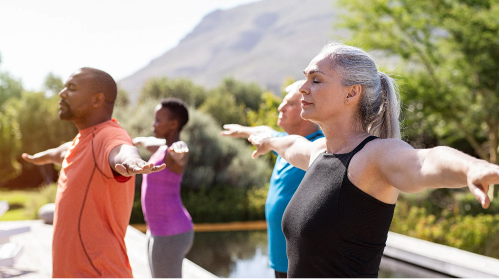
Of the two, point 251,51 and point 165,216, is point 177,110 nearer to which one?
point 165,216

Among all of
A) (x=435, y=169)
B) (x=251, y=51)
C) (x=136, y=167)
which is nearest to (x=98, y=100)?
(x=136, y=167)

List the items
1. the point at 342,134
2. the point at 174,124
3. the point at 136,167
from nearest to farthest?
the point at 342,134 < the point at 136,167 < the point at 174,124

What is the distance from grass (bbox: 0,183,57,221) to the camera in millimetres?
13078

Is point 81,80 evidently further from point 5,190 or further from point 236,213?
point 5,190

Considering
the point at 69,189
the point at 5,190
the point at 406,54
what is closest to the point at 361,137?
the point at 69,189

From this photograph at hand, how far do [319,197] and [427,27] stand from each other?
1261cm

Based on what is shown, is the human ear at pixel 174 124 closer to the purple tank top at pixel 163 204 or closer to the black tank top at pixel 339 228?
the purple tank top at pixel 163 204

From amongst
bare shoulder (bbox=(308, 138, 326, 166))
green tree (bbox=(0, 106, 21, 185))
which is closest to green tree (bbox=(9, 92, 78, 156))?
green tree (bbox=(0, 106, 21, 185))

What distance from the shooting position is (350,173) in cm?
156

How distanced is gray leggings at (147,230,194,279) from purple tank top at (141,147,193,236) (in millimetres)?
52

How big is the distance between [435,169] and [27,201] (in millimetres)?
17021

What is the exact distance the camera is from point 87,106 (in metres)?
2.46

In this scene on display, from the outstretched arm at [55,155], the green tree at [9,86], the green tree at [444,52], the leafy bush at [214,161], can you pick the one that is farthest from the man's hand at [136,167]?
the green tree at [9,86]

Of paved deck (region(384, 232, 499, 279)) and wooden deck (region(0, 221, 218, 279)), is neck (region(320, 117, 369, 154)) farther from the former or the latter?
paved deck (region(384, 232, 499, 279))
